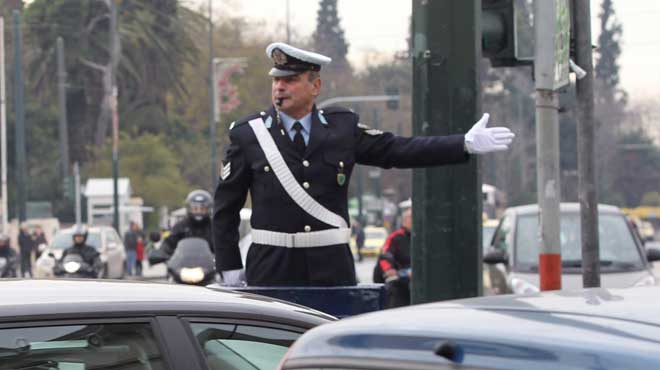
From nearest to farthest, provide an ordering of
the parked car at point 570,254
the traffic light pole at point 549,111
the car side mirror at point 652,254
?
the traffic light pole at point 549,111 < the parked car at point 570,254 < the car side mirror at point 652,254

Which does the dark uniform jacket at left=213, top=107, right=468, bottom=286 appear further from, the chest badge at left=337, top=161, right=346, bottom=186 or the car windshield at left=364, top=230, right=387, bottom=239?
the car windshield at left=364, top=230, right=387, bottom=239

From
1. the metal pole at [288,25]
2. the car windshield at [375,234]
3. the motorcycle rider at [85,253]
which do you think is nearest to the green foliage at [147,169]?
the metal pole at [288,25]

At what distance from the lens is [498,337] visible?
7.55 ft

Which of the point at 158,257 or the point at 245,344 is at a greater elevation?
the point at 245,344

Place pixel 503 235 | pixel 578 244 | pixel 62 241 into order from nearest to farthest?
pixel 578 244
pixel 503 235
pixel 62 241

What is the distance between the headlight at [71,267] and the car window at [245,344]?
15.9 metres

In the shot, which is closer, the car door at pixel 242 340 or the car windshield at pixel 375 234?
the car door at pixel 242 340

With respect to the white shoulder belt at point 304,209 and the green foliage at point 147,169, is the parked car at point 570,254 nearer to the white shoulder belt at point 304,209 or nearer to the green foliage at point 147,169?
the white shoulder belt at point 304,209

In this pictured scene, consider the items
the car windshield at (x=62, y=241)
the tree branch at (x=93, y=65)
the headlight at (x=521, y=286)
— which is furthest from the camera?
the tree branch at (x=93, y=65)

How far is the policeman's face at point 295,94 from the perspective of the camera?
629 centimetres

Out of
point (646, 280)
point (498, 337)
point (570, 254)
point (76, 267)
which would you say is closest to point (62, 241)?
point (76, 267)

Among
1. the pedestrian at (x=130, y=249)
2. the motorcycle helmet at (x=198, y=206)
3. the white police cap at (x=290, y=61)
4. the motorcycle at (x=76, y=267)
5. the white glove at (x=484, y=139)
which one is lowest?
the pedestrian at (x=130, y=249)

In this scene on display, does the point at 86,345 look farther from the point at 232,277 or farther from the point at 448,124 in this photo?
the point at 448,124

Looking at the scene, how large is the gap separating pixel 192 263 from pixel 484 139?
7.06m
